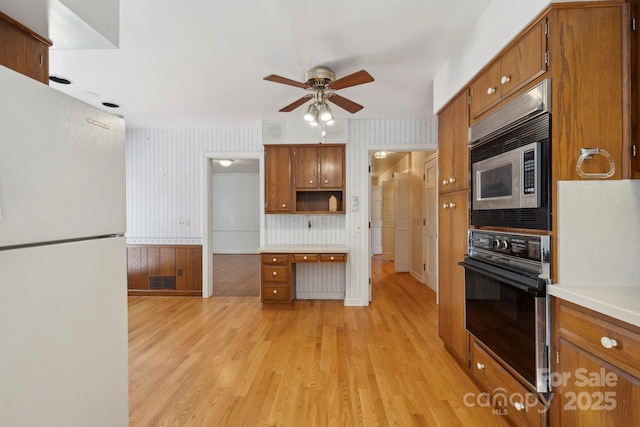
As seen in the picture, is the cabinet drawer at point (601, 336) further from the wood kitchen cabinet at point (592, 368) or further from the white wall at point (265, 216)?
the white wall at point (265, 216)

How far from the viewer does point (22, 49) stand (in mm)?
1165

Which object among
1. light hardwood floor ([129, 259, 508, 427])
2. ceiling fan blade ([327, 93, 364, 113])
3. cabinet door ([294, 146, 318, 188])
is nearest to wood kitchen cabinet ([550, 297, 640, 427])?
light hardwood floor ([129, 259, 508, 427])

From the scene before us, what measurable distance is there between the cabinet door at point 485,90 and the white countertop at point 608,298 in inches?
44.4

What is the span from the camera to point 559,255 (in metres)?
1.44

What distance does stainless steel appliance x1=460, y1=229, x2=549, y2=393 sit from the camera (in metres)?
1.48

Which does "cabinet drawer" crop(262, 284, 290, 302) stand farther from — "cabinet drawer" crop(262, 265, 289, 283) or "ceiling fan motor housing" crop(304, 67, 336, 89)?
"ceiling fan motor housing" crop(304, 67, 336, 89)

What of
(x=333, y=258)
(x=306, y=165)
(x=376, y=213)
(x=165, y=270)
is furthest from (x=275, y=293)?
(x=376, y=213)

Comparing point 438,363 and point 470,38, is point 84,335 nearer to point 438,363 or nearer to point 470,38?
point 438,363

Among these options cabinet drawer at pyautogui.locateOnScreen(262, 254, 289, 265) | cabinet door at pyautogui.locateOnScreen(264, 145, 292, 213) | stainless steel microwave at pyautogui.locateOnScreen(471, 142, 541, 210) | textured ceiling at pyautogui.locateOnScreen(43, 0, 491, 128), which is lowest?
cabinet drawer at pyautogui.locateOnScreen(262, 254, 289, 265)

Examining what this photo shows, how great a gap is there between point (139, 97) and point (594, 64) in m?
3.83

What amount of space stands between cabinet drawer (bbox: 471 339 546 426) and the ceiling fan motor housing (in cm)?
A: 233

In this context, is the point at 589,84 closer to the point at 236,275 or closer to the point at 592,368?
the point at 592,368

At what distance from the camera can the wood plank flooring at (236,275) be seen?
4957 mm

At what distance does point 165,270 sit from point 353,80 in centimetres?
391
